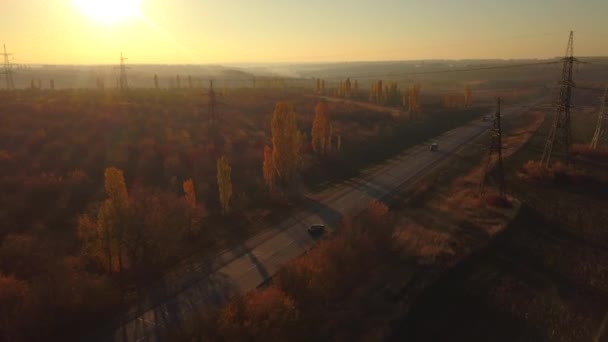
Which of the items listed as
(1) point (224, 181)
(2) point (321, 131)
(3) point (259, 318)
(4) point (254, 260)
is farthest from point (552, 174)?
(3) point (259, 318)

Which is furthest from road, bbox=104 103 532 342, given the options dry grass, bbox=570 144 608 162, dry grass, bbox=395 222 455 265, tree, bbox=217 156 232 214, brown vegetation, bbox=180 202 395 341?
dry grass, bbox=570 144 608 162

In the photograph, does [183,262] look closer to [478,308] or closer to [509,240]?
[478,308]

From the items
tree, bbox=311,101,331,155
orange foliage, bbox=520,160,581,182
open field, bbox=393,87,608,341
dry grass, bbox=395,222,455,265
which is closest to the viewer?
open field, bbox=393,87,608,341

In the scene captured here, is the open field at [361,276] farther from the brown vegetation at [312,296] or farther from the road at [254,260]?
the road at [254,260]

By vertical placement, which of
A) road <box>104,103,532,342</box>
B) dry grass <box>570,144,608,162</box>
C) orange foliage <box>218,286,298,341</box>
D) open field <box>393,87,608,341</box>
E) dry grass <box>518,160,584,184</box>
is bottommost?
open field <box>393,87,608,341</box>

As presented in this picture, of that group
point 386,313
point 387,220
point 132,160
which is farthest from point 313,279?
point 132,160

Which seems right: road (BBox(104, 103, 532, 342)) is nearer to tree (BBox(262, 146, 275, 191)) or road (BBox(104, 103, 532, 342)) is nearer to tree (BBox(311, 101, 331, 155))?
tree (BBox(262, 146, 275, 191))

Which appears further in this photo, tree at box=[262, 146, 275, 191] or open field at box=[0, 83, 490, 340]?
tree at box=[262, 146, 275, 191]
